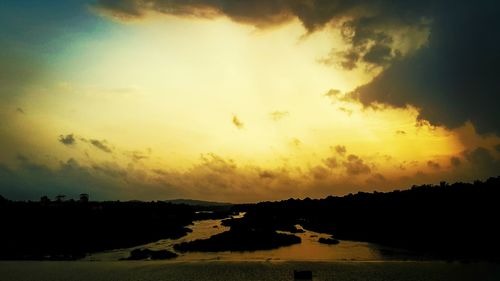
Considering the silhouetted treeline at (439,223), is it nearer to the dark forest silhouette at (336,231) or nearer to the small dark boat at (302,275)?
the dark forest silhouette at (336,231)

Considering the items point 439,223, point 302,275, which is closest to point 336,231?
point 439,223

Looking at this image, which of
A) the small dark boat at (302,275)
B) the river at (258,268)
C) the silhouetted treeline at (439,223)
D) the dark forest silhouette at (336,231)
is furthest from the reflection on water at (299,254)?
the small dark boat at (302,275)

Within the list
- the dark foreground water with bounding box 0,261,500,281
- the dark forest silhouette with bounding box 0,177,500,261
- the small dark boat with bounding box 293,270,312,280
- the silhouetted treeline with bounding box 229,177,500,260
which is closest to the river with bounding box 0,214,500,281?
the dark foreground water with bounding box 0,261,500,281

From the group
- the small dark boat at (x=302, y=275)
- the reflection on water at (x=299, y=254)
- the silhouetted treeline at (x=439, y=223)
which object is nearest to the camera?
the small dark boat at (x=302, y=275)

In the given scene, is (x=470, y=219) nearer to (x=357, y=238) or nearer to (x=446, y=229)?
→ (x=446, y=229)

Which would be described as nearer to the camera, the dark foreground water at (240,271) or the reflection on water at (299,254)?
the dark foreground water at (240,271)

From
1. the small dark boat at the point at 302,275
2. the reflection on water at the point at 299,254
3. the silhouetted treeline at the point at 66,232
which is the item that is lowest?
the small dark boat at the point at 302,275

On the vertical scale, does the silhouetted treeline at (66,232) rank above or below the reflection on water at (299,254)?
above

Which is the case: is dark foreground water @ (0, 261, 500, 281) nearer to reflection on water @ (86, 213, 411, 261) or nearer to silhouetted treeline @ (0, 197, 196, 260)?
reflection on water @ (86, 213, 411, 261)

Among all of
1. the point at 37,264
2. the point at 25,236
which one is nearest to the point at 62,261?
the point at 37,264
